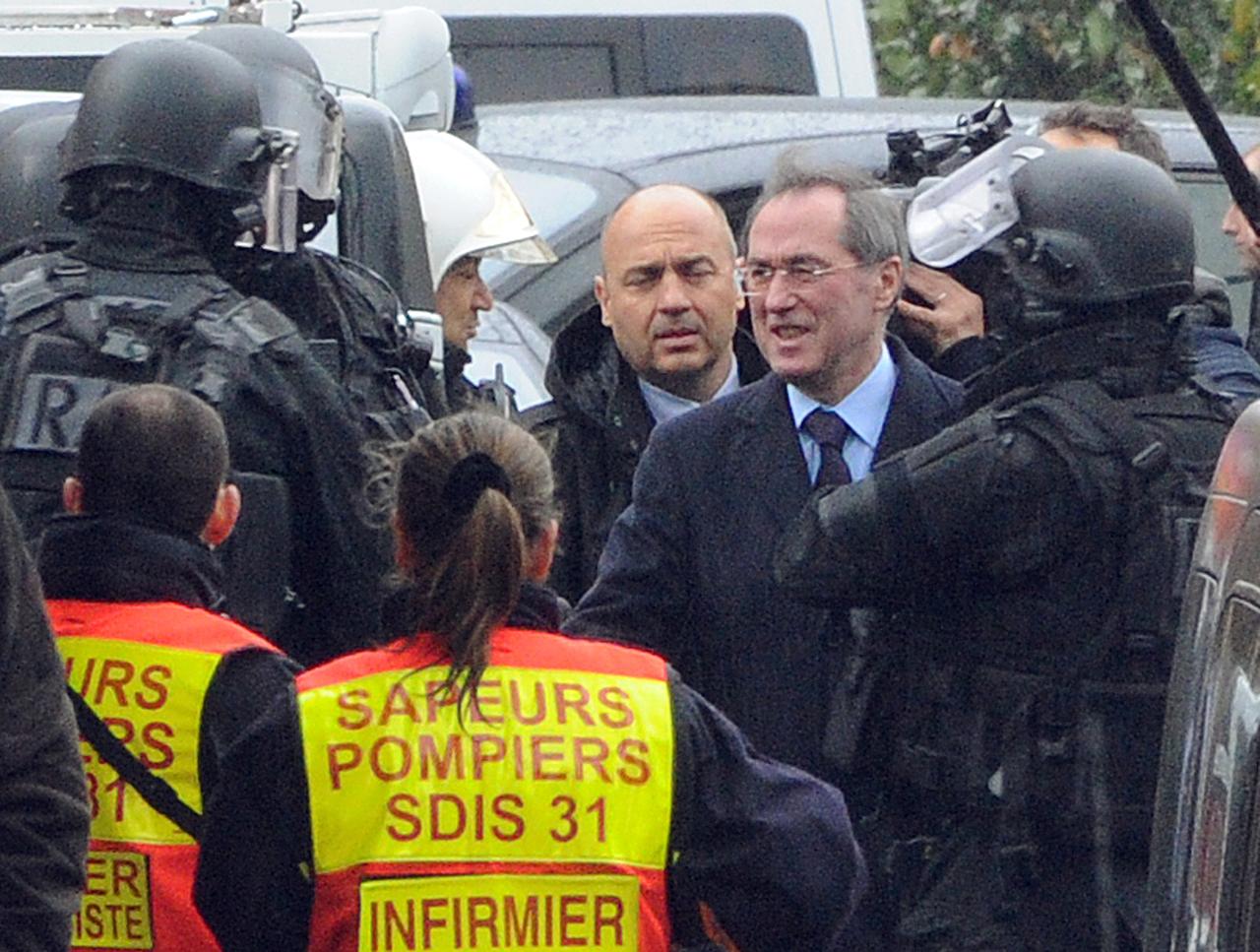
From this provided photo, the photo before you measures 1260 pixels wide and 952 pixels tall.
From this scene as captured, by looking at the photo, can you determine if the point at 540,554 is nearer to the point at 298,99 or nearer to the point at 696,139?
the point at 298,99

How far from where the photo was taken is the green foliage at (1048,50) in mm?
13086

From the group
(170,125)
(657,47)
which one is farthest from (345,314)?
(657,47)

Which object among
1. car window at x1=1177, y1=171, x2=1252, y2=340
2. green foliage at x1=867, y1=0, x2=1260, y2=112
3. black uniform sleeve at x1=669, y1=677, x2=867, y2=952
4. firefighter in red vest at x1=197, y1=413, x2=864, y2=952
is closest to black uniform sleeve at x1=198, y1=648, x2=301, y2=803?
firefighter in red vest at x1=197, y1=413, x2=864, y2=952

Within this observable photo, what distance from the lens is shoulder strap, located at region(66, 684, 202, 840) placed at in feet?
13.1

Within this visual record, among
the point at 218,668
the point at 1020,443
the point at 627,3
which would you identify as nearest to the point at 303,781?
the point at 218,668

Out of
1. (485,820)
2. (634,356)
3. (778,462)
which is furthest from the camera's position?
(634,356)

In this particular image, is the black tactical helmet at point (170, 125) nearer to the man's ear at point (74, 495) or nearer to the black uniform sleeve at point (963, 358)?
the man's ear at point (74, 495)

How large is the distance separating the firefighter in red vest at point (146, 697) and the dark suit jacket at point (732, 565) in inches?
36.2

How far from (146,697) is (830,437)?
1.45 metres

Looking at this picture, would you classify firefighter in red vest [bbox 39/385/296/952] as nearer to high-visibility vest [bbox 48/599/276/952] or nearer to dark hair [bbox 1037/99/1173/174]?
high-visibility vest [bbox 48/599/276/952]

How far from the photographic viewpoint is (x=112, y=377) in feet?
15.1

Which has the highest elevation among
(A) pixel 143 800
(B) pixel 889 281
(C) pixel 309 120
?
(C) pixel 309 120

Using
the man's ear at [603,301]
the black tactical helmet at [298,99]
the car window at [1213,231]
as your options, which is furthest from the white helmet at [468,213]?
the car window at [1213,231]

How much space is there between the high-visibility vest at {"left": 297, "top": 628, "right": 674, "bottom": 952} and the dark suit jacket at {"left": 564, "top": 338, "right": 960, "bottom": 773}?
1170 millimetres
